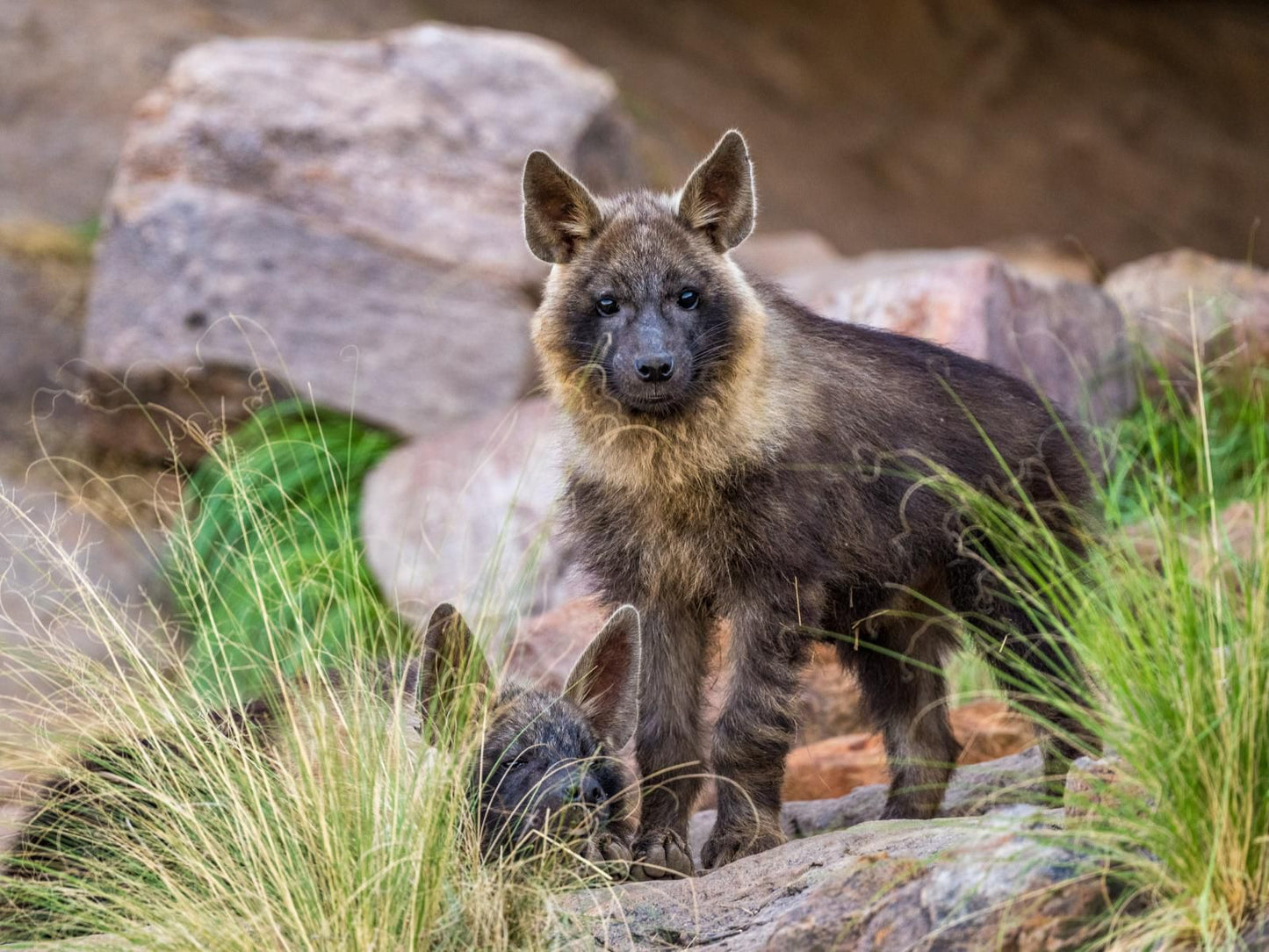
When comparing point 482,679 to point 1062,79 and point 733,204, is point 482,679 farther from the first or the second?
point 1062,79

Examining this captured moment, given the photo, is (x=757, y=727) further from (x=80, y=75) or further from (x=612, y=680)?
(x=80, y=75)

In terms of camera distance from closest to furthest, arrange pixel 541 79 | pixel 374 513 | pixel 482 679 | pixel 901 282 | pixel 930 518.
→ pixel 482 679 → pixel 930 518 → pixel 901 282 → pixel 374 513 → pixel 541 79

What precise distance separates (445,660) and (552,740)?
1.19 ft

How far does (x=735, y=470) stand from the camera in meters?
4.65

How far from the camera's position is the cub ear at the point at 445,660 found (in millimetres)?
4188

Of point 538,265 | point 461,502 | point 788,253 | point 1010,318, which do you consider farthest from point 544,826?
point 788,253

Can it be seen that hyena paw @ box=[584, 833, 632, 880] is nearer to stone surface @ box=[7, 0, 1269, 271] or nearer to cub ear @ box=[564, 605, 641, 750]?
cub ear @ box=[564, 605, 641, 750]

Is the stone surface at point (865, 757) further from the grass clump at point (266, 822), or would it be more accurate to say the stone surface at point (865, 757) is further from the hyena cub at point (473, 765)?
the grass clump at point (266, 822)

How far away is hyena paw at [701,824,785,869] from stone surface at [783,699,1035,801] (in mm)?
1302

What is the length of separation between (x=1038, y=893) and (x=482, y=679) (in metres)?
1.86

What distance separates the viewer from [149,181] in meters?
9.31

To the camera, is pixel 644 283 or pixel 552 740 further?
pixel 644 283

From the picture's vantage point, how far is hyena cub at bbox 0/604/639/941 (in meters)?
4.01

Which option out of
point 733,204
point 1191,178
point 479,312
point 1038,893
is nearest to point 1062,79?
point 1191,178
